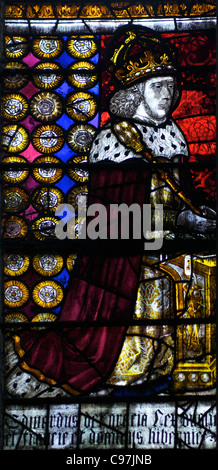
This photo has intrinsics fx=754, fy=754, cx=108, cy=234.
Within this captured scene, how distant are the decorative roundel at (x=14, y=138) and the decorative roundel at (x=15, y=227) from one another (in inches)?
21.3

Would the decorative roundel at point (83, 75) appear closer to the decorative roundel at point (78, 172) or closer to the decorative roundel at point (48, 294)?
the decorative roundel at point (78, 172)

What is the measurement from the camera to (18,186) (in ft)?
18.7

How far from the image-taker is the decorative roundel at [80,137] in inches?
226

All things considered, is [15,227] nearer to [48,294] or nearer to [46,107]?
[48,294]

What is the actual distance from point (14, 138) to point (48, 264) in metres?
1.01

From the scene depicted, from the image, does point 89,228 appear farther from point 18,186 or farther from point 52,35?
point 52,35

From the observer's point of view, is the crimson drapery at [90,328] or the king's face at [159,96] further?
the king's face at [159,96]

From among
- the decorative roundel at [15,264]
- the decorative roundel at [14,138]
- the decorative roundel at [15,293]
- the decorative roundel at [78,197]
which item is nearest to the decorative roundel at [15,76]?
the decorative roundel at [14,138]

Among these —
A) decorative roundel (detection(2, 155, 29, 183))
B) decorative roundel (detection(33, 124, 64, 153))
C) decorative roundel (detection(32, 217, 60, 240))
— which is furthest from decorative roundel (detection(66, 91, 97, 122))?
decorative roundel (detection(32, 217, 60, 240))

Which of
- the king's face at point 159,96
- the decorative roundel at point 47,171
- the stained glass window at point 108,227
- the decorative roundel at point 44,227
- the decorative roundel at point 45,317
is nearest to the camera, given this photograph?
the stained glass window at point 108,227

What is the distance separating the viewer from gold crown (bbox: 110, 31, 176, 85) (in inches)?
231

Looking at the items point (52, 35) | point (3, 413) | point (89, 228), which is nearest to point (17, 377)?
point (3, 413)

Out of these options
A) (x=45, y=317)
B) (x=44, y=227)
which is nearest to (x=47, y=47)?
(x=44, y=227)

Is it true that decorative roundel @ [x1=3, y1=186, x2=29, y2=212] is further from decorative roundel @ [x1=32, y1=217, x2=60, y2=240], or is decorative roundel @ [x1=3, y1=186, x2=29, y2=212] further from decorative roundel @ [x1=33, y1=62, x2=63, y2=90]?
decorative roundel @ [x1=33, y1=62, x2=63, y2=90]
